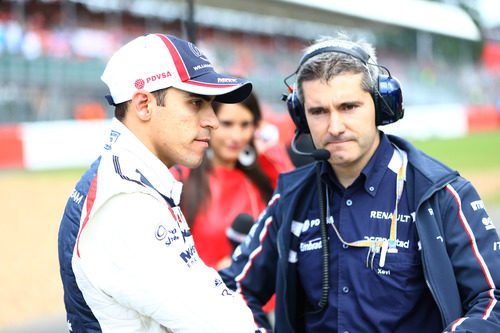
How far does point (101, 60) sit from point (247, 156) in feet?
67.6

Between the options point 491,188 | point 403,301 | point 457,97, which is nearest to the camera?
point 403,301

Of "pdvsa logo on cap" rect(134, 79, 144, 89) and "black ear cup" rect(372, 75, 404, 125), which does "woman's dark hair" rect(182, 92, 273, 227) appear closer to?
"black ear cup" rect(372, 75, 404, 125)

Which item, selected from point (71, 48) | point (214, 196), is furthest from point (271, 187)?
point (71, 48)

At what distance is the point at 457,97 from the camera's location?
1399 inches

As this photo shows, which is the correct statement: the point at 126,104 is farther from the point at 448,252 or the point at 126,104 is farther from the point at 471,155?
the point at 471,155

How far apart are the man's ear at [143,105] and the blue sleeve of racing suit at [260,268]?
2.54 feet

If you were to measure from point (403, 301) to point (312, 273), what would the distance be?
0.35 meters

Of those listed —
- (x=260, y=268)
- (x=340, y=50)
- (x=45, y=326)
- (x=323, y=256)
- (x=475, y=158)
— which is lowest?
(x=45, y=326)

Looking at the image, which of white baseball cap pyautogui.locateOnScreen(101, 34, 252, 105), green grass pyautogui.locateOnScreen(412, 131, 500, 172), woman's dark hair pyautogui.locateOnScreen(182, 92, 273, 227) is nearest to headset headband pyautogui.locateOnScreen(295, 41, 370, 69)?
white baseball cap pyautogui.locateOnScreen(101, 34, 252, 105)

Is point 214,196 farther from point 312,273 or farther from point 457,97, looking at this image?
point 457,97

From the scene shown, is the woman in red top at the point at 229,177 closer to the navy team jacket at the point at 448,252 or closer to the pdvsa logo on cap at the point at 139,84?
the navy team jacket at the point at 448,252

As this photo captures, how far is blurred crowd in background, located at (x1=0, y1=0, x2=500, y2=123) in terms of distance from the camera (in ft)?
64.2

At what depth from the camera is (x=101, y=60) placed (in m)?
22.6

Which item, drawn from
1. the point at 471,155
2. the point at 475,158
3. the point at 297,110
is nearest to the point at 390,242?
the point at 297,110
